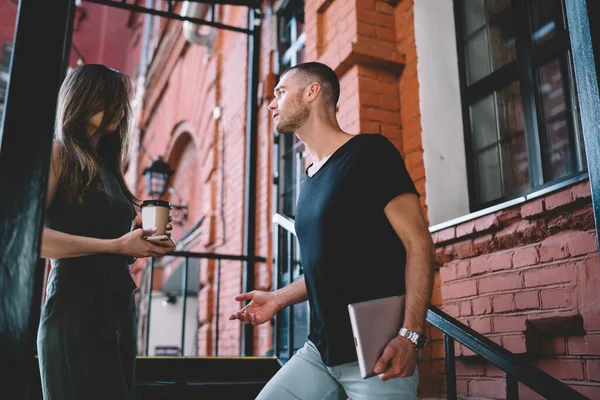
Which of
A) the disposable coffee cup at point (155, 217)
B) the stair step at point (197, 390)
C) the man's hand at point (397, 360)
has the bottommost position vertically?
the stair step at point (197, 390)

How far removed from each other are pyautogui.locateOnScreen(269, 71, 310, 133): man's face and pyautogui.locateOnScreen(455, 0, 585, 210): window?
142 centimetres

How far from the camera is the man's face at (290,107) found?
A: 1.79 m

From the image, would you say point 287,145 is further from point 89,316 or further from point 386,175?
point 89,316

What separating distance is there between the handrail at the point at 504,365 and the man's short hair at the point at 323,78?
2.82 ft

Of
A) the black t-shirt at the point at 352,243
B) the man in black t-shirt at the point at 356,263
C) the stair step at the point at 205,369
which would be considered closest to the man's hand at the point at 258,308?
the man in black t-shirt at the point at 356,263

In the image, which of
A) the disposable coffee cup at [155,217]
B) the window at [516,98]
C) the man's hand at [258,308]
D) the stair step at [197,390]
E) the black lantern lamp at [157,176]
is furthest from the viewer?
the black lantern lamp at [157,176]

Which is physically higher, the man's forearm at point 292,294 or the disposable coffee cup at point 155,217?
the disposable coffee cup at point 155,217

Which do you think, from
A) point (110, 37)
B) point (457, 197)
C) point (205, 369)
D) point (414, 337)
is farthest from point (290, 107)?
point (110, 37)

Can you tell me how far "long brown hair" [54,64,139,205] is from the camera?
1415 mm

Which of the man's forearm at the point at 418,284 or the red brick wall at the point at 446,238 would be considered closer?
the man's forearm at the point at 418,284

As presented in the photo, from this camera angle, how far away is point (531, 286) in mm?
2381

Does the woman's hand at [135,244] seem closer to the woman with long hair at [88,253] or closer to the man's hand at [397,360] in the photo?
the woman with long hair at [88,253]

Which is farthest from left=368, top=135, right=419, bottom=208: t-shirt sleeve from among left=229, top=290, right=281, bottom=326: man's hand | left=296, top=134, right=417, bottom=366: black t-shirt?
left=229, top=290, right=281, bottom=326: man's hand

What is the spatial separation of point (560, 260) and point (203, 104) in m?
6.58
